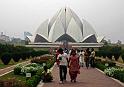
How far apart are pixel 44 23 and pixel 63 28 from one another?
4550 millimetres

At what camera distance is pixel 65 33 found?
7350cm

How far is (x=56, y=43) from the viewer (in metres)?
73.1

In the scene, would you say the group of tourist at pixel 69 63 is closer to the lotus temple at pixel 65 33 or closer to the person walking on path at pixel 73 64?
the person walking on path at pixel 73 64

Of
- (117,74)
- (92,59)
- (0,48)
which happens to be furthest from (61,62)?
(0,48)

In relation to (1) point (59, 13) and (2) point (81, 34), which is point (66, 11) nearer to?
(1) point (59, 13)

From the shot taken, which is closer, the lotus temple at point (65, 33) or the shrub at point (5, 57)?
the shrub at point (5, 57)

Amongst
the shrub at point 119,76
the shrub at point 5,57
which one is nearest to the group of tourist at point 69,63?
the shrub at point 119,76

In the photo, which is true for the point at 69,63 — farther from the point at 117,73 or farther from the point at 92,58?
the point at 92,58

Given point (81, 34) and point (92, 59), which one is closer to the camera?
point (92, 59)

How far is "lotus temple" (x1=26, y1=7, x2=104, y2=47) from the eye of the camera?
73188mm

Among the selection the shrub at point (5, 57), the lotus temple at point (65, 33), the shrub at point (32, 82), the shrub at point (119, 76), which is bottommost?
the shrub at point (119, 76)

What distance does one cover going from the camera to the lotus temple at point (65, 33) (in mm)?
73188

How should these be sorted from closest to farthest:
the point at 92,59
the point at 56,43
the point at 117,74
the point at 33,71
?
1. the point at 117,74
2. the point at 33,71
3. the point at 92,59
4. the point at 56,43

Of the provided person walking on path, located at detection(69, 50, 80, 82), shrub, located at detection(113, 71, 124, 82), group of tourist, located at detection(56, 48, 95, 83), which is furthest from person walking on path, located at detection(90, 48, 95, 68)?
person walking on path, located at detection(69, 50, 80, 82)
